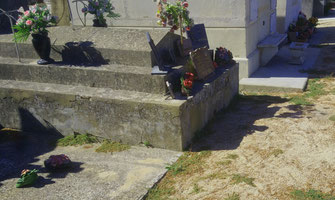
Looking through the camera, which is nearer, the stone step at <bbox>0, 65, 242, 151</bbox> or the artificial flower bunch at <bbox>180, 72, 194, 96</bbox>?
the stone step at <bbox>0, 65, 242, 151</bbox>

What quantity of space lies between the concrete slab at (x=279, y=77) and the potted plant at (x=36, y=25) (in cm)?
453

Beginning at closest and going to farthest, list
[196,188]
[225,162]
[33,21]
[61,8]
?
1. [196,188]
2. [225,162]
3. [33,21]
4. [61,8]

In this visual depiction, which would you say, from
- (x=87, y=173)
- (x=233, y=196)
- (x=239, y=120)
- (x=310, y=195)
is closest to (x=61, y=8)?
(x=239, y=120)

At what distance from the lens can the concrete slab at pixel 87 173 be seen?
4.36 meters

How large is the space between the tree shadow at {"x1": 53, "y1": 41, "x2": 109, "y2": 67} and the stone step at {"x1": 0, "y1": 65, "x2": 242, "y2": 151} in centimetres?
53

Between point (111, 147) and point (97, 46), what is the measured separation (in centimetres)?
192

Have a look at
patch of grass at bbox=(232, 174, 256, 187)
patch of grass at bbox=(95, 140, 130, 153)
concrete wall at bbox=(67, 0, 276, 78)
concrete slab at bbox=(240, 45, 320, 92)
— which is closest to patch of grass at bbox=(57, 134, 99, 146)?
patch of grass at bbox=(95, 140, 130, 153)

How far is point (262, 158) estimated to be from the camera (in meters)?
4.86

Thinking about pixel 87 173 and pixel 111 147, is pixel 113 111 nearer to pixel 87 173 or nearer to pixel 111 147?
pixel 111 147

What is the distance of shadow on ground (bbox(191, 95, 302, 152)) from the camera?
17.9ft

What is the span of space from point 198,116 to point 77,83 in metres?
2.26

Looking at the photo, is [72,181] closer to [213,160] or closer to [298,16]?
[213,160]

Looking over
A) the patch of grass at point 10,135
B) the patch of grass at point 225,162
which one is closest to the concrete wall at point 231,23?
the patch of grass at point 225,162

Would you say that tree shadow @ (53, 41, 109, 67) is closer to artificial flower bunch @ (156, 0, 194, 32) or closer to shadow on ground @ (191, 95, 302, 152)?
artificial flower bunch @ (156, 0, 194, 32)
